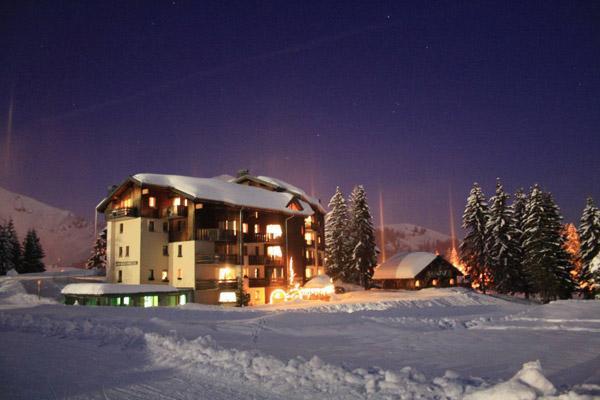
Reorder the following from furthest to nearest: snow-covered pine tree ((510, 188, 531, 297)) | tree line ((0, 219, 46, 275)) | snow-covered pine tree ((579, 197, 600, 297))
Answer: tree line ((0, 219, 46, 275)) < snow-covered pine tree ((510, 188, 531, 297)) < snow-covered pine tree ((579, 197, 600, 297))

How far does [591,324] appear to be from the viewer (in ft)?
67.8

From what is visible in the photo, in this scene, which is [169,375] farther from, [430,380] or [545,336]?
[545,336]

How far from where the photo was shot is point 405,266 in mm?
66875

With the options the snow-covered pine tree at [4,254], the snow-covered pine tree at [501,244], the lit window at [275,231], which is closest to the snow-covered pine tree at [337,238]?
the lit window at [275,231]

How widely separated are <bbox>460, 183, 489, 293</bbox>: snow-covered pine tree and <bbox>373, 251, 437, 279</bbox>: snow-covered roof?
5534 millimetres

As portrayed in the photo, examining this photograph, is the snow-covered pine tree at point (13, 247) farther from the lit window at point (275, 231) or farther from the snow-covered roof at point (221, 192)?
the lit window at point (275, 231)

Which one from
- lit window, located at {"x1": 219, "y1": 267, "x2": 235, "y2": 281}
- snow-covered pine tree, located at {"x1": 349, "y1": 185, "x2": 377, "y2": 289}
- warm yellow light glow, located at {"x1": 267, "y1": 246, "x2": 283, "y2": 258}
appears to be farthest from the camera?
snow-covered pine tree, located at {"x1": 349, "y1": 185, "x2": 377, "y2": 289}

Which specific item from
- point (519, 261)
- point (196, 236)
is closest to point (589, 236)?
point (519, 261)

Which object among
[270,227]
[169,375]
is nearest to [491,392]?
[169,375]

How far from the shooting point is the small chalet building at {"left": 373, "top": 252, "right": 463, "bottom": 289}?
65625 millimetres

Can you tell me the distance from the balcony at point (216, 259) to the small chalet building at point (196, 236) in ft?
0.31

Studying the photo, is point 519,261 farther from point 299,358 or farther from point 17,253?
point 17,253

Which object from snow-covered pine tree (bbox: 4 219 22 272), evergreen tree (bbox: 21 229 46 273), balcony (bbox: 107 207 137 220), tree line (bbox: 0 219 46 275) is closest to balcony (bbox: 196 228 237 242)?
balcony (bbox: 107 207 137 220)

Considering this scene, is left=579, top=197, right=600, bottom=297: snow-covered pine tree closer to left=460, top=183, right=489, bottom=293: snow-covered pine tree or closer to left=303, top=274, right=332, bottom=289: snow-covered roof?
left=460, top=183, right=489, bottom=293: snow-covered pine tree
